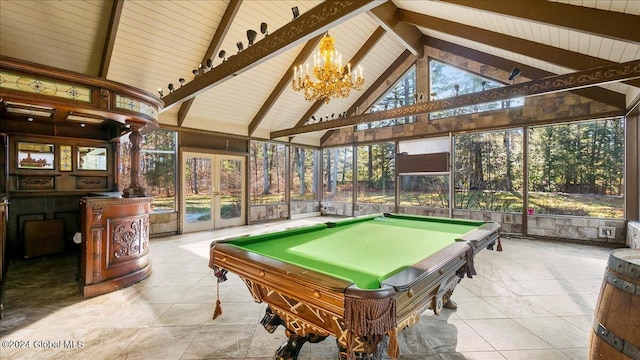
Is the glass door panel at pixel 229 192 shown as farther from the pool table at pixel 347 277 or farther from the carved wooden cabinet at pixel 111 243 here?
the pool table at pixel 347 277

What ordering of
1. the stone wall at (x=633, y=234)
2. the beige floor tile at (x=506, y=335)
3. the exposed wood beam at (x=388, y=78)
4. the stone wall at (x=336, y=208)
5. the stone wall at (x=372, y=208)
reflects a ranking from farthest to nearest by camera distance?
the stone wall at (x=336, y=208)
the stone wall at (x=372, y=208)
the exposed wood beam at (x=388, y=78)
the stone wall at (x=633, y=234)
the beige floor tile at (x=506, y=335)

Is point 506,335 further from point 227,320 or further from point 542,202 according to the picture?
point 542,202

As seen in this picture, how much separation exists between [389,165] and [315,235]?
604 cm

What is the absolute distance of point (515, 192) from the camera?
19.0ft

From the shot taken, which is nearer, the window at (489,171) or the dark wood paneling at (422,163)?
the window at (489,171)

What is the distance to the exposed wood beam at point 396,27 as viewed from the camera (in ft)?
15.5

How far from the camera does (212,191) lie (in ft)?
22.1

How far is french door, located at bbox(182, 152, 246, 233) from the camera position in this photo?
6324 mm

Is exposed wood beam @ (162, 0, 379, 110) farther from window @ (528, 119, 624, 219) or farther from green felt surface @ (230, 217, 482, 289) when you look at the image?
window @ (528, 119, 624, 219)

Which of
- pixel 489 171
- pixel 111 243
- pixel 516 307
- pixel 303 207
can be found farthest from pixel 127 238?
pixel 489 171

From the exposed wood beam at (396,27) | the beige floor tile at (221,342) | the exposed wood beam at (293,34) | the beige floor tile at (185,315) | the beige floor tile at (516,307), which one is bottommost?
the beige floor tile at (185,315)

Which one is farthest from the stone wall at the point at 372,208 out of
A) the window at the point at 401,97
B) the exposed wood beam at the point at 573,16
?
the exposed wood beam at the point at 573,16

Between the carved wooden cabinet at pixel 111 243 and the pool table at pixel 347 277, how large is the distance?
6.69ft

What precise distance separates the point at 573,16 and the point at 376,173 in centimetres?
567
